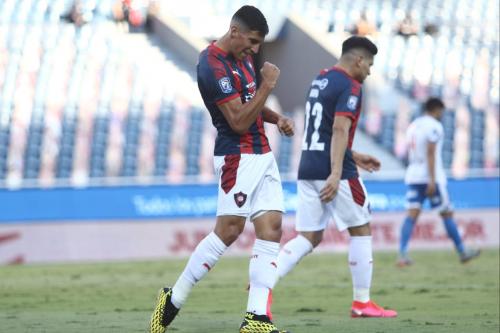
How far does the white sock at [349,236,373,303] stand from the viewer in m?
8.46

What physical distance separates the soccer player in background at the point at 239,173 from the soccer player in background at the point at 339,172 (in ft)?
4.89

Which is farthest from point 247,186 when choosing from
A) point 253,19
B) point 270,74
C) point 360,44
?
point 360,44

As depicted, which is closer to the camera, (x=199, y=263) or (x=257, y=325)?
(x=257, y=325)

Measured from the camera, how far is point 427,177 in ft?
48.0

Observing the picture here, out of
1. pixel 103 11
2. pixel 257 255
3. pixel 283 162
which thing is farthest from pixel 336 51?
pixel 257 255

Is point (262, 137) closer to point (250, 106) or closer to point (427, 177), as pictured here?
point (250, 106)

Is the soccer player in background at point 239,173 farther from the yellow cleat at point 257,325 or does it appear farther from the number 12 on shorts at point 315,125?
the number 12 on shorts at point 315,125

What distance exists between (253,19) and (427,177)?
8.38 m

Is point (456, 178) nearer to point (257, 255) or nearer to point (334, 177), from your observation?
point (334, 177)

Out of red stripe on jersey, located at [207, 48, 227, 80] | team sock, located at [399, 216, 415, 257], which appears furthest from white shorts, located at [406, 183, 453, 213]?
red stripe on jersey, located at [207, 48, 227, 80]

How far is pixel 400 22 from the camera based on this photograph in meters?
26.8

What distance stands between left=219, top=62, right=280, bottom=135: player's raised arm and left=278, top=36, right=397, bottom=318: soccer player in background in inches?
68.0

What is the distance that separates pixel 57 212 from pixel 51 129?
5090 millimetres

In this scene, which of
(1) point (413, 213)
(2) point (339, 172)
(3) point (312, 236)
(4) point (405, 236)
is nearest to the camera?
(2) point (339, 172)
